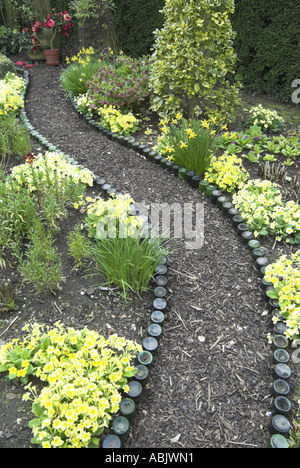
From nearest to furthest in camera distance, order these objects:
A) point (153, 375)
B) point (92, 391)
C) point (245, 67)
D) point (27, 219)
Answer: point (92, 391) < point (153, 375) < point (27, 219) < point (245, 67)

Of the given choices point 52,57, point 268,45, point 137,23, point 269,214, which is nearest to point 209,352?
point 269,214

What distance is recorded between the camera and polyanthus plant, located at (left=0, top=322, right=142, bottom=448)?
1731 mm

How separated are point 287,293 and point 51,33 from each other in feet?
26.8

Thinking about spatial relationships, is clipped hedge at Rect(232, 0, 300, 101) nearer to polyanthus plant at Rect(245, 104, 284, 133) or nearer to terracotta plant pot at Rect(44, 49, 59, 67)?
polyanthus plant at Rect(245, 104, 284, 133)

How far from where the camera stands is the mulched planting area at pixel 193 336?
1977 mm

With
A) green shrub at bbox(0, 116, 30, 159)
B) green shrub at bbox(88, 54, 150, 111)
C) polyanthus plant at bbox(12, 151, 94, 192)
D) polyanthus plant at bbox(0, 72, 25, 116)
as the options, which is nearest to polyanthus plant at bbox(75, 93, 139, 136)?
green shrub at bbox(88, 54, 150, 111)

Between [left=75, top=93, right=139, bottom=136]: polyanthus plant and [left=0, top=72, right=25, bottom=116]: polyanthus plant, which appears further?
[left=0, top=72, right=25, bottom=116]: polyanthus plant

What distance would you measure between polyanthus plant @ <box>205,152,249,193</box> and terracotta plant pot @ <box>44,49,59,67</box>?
6.10 metres

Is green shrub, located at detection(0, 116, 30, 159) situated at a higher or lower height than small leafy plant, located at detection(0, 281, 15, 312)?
higher

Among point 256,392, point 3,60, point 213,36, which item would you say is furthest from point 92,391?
point 3,60

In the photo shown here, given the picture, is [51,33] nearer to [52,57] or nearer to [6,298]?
[52,57]

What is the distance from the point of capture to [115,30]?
7449 millimetres

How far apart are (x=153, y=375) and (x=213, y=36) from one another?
13.2 feet

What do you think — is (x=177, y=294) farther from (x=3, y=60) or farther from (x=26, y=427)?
(x=3, y=60)
